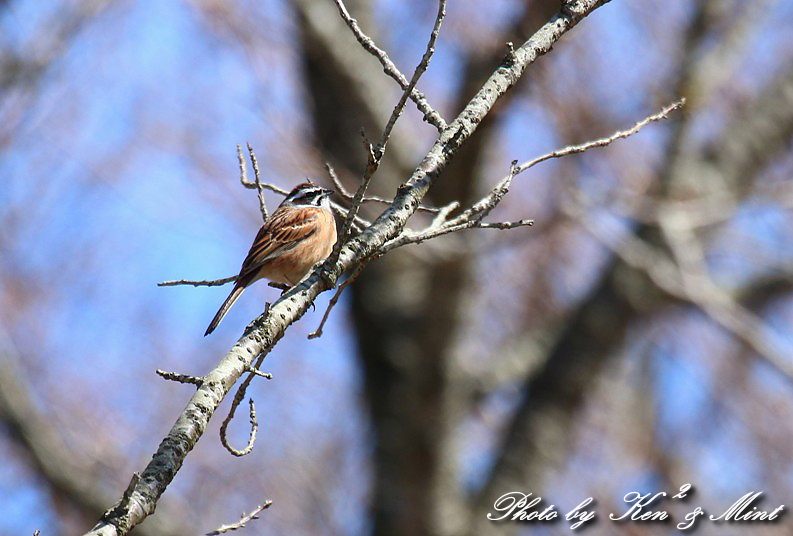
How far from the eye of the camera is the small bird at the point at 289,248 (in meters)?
4.94

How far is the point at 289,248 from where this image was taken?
5.07 meters

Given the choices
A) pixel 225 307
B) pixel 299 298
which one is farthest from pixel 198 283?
pixel 225 307

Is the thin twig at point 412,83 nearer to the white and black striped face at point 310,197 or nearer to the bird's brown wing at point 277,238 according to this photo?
the bird's brown wing at point 277,238

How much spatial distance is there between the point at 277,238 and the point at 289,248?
0.08 metres

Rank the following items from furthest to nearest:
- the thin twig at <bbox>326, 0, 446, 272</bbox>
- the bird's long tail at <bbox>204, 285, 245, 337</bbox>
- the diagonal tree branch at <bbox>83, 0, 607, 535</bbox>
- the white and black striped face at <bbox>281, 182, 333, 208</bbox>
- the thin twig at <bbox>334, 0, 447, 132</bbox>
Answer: the white and black striped face at <bbox>281, 182, 333, 208</bbox>, the bird's long tail at <bbox>204, 285, 245, 337</bbox>, the thin twig at <bbox>334, 0, 447, 132</bbox>, the thin twig at <bbox>326, 0, 446, 272</bbox>, the diagonal tree branch at <bbox>83, 0, 607, 535</bbox>

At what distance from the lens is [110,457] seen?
9.77 metres

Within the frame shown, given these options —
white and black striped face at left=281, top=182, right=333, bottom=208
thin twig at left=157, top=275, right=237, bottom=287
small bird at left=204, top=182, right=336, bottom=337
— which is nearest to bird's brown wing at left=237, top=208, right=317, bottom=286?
small bird at left=204, top=182, right=336, bottom=337

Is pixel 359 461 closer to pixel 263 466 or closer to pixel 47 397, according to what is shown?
pixel 263 466

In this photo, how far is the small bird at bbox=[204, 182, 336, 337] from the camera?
16.2ft

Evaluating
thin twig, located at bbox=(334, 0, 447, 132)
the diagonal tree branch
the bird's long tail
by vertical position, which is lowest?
the diagonal tree branch

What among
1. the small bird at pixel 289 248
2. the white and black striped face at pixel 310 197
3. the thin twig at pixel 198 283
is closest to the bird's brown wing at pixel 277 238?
the small bird at pixel 289 248

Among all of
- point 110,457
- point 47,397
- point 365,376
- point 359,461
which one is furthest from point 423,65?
point 47,397

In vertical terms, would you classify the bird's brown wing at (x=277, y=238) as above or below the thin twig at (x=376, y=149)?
above

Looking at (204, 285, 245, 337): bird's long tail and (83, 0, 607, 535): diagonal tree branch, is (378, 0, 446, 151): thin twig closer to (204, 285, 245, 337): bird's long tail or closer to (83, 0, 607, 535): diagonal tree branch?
(83, 0, 607, 535): diagonal tree branch
